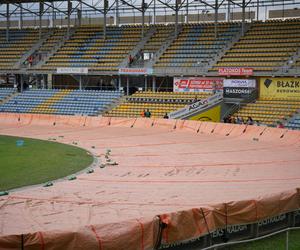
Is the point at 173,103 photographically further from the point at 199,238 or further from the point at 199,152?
the point at 199,238

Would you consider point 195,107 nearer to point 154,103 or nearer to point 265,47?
point 154,103

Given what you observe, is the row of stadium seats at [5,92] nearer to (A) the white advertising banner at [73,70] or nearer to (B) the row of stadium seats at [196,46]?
(A) the white advertising banner at [73,70]

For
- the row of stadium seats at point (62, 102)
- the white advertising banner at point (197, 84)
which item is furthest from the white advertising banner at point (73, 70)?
the white advertising banner at point (197, 84)

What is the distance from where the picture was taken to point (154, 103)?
144 ft

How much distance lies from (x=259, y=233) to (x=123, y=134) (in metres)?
22.5

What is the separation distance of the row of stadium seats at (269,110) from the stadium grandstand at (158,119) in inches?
4.3

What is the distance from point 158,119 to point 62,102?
12.9m

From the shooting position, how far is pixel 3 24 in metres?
63.8

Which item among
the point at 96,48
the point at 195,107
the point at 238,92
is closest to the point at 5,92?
the point at 96,48

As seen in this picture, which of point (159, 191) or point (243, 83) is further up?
point (243, 83)

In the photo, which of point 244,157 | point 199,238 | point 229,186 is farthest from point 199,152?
point 199,238

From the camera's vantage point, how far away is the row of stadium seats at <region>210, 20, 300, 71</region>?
42.3 m

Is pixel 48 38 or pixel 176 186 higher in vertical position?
pixel 48 38

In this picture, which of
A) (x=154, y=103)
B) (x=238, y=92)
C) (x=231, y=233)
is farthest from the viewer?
(x=154, y=103)
